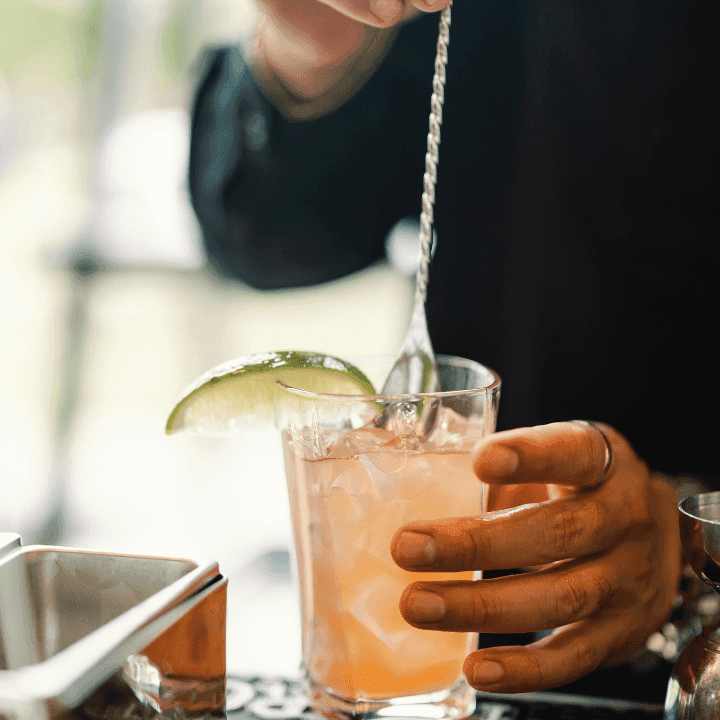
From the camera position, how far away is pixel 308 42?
1028 mm

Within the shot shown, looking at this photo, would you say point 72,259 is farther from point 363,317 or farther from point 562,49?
point 562,49

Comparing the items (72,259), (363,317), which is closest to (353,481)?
(363,317)

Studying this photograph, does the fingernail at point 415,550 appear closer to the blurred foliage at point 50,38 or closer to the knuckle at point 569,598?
the knuckle at point 569,598

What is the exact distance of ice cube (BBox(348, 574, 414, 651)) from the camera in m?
0.48

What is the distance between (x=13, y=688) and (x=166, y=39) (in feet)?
8.46

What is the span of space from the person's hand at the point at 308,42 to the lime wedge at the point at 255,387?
44 centimetres

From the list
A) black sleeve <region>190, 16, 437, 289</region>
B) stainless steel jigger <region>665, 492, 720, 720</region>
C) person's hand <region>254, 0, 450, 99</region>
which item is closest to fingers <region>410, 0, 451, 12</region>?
person's hand <region>254, 0, 450, 99</region>

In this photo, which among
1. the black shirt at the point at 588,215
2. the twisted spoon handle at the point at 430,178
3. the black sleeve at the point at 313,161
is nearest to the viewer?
the twisted spoon handle at the point at 430,178

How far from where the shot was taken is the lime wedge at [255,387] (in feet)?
1.64

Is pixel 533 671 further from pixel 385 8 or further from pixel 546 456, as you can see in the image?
pixel 385 8

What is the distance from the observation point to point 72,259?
103 inches

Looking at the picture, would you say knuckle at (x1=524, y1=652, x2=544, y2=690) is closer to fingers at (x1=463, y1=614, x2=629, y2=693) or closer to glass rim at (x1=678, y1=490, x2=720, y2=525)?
fingers at (x1=463, y1=614, x2=629, y2=693)

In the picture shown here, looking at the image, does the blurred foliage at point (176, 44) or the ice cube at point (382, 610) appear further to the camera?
the blurred foliage at point (176, 44)

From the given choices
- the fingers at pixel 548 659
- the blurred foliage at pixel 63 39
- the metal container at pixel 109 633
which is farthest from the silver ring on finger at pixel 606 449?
the blurred foliage at pixel 63 39
